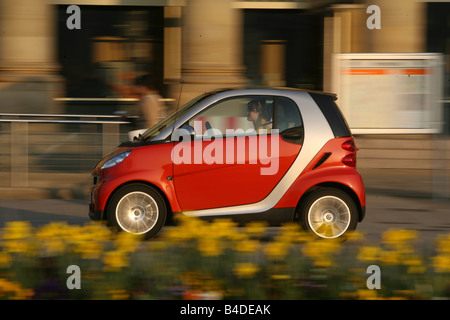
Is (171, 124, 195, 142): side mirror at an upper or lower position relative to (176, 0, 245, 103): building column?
lower

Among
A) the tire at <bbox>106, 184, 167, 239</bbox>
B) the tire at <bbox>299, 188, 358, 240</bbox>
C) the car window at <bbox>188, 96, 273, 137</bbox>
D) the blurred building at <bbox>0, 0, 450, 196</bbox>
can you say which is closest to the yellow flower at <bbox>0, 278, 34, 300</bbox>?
the tire at <bbox>106, 184, 167, 239</bbox>

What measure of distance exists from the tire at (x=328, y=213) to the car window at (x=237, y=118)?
2.56 feet

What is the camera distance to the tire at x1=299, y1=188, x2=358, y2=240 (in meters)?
7.82

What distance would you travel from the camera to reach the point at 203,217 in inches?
309

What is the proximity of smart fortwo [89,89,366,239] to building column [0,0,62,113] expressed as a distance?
328 inches

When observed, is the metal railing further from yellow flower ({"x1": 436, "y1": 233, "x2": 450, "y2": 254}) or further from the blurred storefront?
yellow flower ({"x1": 436, "y1": 233, "x2": 450, "y2": 254})

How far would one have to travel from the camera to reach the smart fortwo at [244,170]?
7758mm

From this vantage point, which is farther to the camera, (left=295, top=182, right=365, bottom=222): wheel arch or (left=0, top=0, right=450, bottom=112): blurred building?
(left=0, top=0, right=450, bottom=112): blurred building

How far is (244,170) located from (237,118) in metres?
0.49

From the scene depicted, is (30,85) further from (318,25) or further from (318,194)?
(318,194)

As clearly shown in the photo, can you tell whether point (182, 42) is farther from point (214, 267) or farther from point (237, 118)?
point (214, 267)

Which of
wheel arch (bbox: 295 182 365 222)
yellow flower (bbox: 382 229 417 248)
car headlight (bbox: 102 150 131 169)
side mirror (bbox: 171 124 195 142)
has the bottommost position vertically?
yellow flower (bbox: 382 229 417 248)

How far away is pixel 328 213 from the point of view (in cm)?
786

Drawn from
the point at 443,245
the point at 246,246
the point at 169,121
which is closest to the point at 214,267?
the point at 246,246
